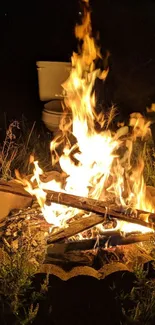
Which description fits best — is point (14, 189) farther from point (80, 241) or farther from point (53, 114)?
point (53, 114)

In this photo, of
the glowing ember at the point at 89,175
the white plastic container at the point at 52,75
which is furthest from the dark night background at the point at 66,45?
the glowing ember at the point at 89,175

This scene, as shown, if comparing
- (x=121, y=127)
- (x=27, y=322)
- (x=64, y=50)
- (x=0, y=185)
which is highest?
(x=64, y=50)

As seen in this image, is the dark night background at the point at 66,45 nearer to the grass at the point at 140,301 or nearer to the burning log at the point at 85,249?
the burning log at the point at 85,249

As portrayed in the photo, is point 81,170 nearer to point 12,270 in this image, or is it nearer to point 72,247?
point 72,247

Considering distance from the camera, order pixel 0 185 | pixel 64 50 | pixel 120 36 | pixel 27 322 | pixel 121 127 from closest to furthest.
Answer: pixel 27 322
pixel 0 185
pixel 121 127
pixel 120 36
pixel 64 50

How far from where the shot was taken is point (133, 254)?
121 inches

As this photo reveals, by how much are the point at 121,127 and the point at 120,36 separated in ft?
4.06

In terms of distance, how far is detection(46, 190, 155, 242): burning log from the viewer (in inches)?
121

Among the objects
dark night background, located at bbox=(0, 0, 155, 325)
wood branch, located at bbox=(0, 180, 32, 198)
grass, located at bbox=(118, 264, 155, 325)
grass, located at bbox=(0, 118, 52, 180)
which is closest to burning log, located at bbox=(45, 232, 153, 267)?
grass, located at bbox=(118, 264, 155, 325)

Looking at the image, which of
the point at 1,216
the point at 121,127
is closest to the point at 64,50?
the point at 121,127

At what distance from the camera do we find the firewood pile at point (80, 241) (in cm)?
285

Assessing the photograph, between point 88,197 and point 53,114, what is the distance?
1.85m

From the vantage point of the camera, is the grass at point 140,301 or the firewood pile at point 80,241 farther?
the firewood pile at point 80,241

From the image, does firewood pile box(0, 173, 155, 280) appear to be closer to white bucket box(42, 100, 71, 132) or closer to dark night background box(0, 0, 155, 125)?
white bucket box(42, 100, 71, 132)
